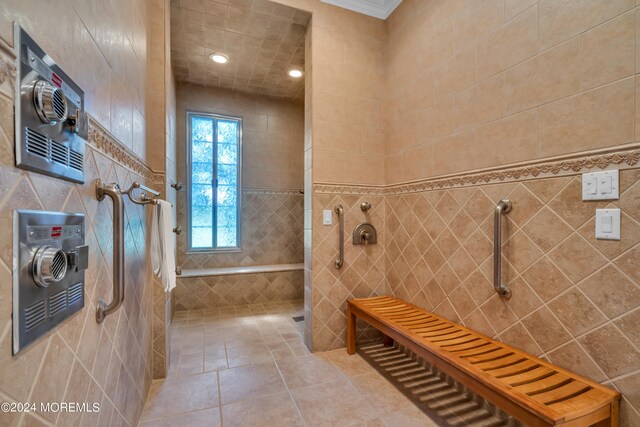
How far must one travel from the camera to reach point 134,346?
1.44 metres

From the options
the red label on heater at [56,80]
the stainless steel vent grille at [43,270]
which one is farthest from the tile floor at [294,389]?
the red label on heater at [56,80]

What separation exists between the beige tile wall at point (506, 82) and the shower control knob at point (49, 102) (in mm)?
1807

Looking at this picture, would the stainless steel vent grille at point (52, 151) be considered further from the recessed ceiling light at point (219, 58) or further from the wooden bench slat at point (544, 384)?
the recessed ceiling light at point (219, 58)

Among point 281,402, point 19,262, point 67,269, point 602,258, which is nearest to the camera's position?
point 19,262

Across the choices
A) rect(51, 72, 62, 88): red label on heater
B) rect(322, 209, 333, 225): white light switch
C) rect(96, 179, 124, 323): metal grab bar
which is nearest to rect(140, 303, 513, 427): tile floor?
rect(96, 179, 124, 323): metal grab bar

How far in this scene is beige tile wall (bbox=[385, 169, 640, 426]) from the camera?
104cm

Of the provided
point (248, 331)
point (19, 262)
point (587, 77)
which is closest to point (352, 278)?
Result: point (248, 331)

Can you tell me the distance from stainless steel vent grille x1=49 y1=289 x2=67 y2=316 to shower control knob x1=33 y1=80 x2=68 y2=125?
0.44 meters

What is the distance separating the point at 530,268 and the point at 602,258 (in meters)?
0.28

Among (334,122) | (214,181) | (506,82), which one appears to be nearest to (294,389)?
(334,122)

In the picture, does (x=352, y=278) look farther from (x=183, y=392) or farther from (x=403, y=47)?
Result: (x=403, y=47)

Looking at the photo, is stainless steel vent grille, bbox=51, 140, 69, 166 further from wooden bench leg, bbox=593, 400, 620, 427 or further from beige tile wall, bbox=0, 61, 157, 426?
wooden bench leg, bbox=593, 400, 620, 427

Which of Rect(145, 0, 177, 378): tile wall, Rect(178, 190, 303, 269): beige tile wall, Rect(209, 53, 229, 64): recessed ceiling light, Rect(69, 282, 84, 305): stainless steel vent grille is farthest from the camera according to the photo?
Rect(178, 190, 303, 269): beige tile wall

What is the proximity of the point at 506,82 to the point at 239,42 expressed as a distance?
2.37m
